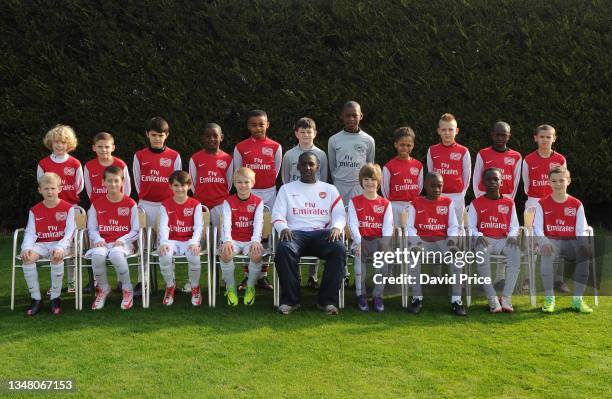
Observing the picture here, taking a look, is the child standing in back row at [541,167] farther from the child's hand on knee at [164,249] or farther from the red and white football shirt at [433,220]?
the child's hand on knee at [164,249]

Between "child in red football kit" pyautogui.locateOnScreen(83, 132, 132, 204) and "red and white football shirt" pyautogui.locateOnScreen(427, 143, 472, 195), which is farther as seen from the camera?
"red and white football shirt" pyautogui.locateOnScreen(427, 143, 472, 195)

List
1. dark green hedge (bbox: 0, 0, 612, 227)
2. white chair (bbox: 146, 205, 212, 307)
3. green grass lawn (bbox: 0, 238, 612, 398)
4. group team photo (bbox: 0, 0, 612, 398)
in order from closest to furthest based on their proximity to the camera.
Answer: green grass lawn (bbox: 0, 238, 612, 398) → group team photo (bbox: 0, 0, 612, 398) → white chair (bbox: 146, 205, 212, 307) → dark green hedge (bbox: 0, 0, 612, 227)

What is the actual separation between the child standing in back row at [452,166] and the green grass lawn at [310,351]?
1.16 metres

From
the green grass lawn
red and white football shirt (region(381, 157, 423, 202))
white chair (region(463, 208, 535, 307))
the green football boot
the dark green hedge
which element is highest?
the dark green hedge

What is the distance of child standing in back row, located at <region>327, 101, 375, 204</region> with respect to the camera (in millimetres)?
6461

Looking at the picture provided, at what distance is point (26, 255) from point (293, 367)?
2571 mm

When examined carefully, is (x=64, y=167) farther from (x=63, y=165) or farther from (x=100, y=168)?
(x=100, y=168)

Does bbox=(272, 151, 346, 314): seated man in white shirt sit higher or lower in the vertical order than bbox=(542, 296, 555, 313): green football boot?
higher

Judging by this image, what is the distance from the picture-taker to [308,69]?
8.39m

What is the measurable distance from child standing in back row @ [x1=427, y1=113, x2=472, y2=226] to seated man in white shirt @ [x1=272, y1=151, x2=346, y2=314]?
1.24 meters

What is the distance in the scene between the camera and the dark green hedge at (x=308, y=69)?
8273 millimetres

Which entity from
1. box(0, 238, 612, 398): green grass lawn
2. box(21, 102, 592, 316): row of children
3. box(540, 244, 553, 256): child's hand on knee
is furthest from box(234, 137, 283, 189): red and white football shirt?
box(540, 244, 553, 256): child's hand on knee

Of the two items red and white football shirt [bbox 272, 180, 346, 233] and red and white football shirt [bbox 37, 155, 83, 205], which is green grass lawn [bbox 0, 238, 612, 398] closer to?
red and white football shirt [bbox 272, 180, 346, 233]

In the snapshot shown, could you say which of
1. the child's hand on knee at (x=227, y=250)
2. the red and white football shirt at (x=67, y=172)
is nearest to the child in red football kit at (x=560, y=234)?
the child's hand on knee at (x=227, y=250)
